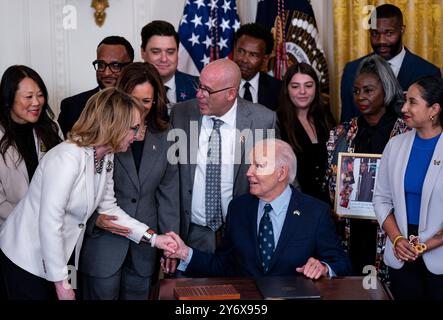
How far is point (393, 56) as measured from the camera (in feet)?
16.4

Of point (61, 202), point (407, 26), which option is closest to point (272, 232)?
point (61, 202)

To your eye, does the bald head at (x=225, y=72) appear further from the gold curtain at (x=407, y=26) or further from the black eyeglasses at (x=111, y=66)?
the gold curtain at (x=407, y=26)

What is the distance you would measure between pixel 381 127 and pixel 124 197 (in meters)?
1.51

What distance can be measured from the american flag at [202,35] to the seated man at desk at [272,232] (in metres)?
2.21

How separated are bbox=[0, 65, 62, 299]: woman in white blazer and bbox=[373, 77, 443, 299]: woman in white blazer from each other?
5.92 feet

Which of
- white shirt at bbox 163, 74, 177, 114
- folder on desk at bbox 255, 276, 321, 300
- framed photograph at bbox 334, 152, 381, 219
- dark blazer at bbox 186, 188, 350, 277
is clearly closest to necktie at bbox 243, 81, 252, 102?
white shirt at bbox 163, 74, 177, 114

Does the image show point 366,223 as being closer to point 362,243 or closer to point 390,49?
point 362,243

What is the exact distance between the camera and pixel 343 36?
5.64 meters

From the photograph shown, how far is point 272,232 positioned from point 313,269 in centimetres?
35

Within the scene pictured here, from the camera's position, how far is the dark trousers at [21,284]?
329cm

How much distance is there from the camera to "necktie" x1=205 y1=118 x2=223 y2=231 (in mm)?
3977

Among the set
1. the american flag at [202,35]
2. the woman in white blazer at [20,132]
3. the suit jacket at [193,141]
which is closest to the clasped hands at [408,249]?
the suit jacket at [193,141]
